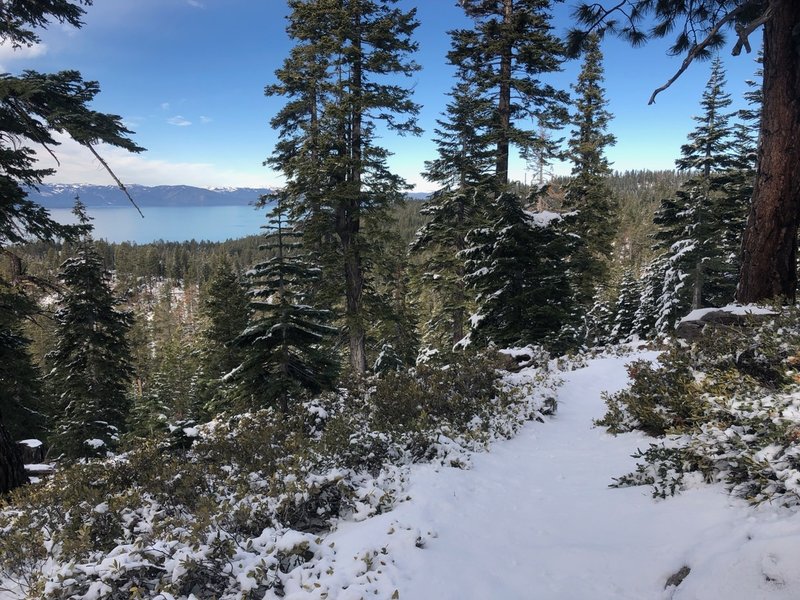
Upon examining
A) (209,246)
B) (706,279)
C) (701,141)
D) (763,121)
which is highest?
(209,246)

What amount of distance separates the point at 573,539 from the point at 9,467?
8.95 m

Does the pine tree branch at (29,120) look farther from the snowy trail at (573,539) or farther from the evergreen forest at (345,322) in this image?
the snowy trail at (573,539)

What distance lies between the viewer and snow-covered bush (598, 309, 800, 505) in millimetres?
3301

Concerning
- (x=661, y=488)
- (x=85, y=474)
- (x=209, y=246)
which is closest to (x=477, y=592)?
(x=661, y=488)

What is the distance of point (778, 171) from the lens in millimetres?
6605

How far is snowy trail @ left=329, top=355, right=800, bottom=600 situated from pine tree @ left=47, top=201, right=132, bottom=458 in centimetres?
1797

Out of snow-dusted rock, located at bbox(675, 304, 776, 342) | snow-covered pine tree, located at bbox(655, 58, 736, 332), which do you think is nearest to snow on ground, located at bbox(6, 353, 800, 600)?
snow-dusted rock, located at bbox(675, 304, 776, 342)

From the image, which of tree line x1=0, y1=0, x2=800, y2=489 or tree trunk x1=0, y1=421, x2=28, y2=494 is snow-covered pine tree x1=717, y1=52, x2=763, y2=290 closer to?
tree line x1=0, y1=0, x2=800, y2=489

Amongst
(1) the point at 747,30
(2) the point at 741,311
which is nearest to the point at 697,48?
(1) the point at 747,30

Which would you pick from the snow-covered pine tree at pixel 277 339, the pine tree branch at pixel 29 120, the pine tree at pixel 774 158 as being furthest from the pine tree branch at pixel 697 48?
the pine tree branch at pixel 29 120

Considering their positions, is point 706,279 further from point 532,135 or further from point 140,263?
point 140,263

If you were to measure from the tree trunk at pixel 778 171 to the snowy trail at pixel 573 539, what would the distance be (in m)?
3.96

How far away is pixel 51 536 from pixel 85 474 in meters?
1.51

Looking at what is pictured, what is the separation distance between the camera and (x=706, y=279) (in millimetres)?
24656
